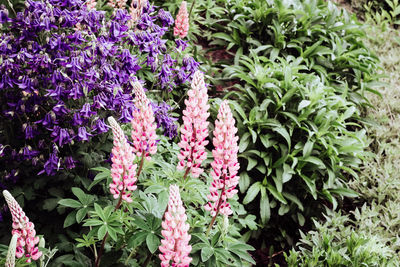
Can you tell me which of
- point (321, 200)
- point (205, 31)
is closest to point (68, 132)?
point (321, 200)

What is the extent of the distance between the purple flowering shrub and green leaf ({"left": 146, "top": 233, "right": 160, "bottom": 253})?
776 mm

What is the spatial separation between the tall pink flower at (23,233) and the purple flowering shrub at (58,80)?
0.67 meters

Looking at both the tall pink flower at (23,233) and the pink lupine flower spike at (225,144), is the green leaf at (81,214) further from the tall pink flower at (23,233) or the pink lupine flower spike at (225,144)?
the pink lupine flower spike at (225,144)

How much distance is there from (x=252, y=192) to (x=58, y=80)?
194cm

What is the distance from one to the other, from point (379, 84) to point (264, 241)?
2.58m

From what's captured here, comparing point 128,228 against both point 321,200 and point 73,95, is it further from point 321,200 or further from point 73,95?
point 321,200

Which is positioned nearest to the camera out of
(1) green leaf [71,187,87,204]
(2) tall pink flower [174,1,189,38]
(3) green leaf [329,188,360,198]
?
(1) green leaf [71,187,87,204]

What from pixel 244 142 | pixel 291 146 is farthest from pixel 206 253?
Answer: pixel 291 146

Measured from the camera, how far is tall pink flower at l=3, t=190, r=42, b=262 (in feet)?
5.79

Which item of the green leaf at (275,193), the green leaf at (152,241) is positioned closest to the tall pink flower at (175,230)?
the green leaf at (152,241)

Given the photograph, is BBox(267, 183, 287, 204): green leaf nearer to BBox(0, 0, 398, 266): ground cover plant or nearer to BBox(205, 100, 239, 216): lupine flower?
BBox(0, 0, 398, 266): ground cover plant

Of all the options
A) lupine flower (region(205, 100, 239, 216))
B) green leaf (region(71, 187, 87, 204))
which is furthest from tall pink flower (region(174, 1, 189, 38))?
green leaf (region(71, 187, 87, 204))

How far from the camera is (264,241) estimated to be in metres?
3.71

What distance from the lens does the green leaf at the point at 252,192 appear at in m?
3.48
